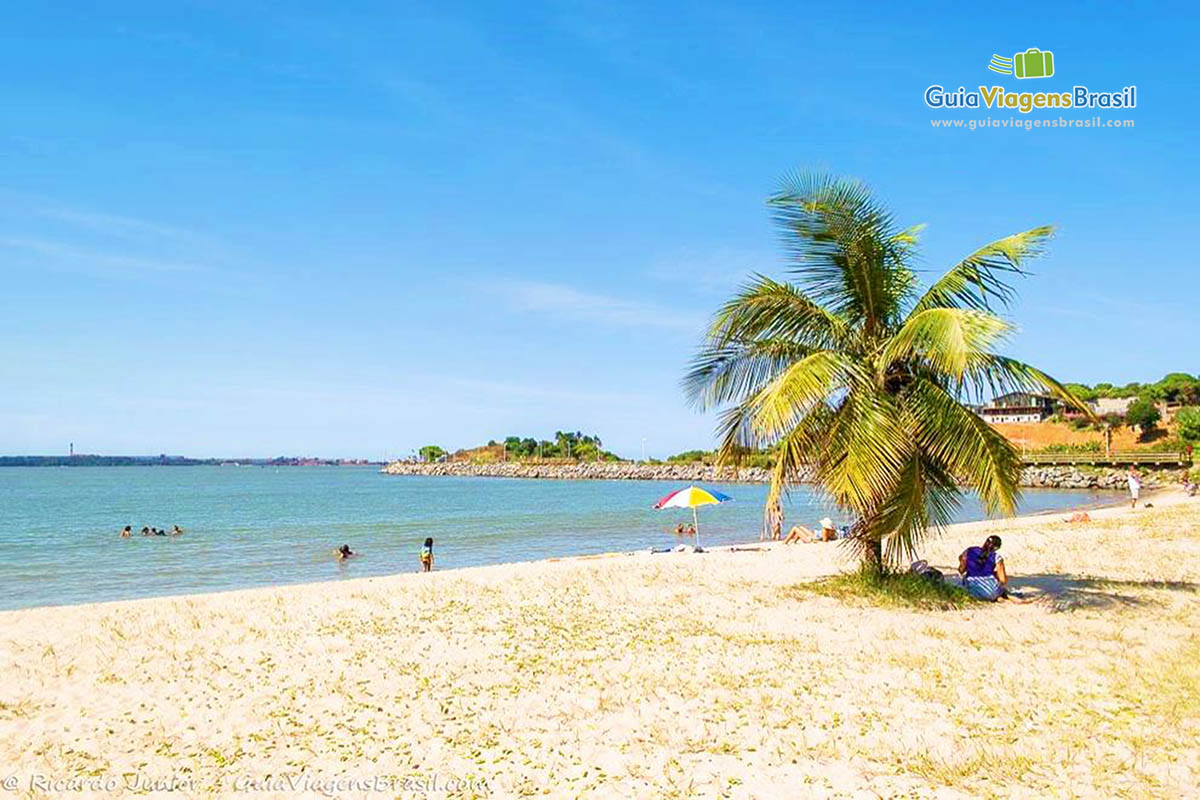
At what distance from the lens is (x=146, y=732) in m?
7.23

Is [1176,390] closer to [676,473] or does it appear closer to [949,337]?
[676,473]

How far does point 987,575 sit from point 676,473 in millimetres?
116728

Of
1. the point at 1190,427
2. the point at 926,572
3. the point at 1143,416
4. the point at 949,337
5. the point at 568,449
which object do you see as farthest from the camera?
the point at 568,449

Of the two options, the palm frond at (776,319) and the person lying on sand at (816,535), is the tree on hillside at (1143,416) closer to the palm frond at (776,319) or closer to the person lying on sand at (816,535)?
the person lying on sand at (816,535)

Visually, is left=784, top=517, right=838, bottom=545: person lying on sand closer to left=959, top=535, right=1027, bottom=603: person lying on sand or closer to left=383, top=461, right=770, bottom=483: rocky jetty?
left=959, top=535, right=1027, bottom=603: person lying on sand

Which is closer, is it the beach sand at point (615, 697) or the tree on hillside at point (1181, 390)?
the beach sand at point (615, 697)

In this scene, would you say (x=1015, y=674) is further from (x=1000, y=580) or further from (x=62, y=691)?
(x=62, y=691)

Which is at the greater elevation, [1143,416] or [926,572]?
[1143,416]

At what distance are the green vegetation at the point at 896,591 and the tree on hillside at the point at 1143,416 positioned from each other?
98562mm

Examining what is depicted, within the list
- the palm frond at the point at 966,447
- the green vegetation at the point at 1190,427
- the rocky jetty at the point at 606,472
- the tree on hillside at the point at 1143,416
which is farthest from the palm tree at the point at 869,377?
the tree on hillside at the point at 1143,416

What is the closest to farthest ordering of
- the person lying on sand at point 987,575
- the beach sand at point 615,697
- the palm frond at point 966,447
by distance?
the beach sand at point 615,697, the palm frond at point 966,447, the person lying on sand at point 987,575

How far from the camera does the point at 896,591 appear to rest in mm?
12344

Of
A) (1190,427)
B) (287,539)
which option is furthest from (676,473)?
(287,539)

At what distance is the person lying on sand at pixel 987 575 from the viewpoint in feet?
39.6
